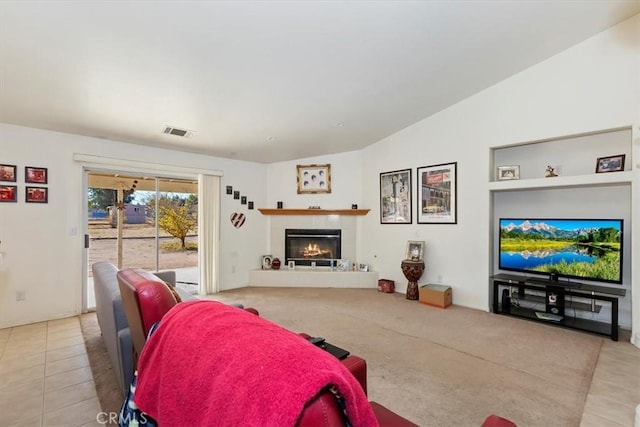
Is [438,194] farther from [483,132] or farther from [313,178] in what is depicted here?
[313,178]

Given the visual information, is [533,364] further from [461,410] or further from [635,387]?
[461,410]

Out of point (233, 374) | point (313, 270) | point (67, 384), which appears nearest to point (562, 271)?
point (313, 270)

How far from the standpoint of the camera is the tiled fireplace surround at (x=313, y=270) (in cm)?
561

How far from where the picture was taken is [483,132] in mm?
4230

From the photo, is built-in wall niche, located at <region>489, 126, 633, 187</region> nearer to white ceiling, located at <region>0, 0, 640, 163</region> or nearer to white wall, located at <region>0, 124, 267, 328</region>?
white ceiling, located at <region>0, 0, 640, 163</region>

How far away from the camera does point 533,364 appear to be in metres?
2.68

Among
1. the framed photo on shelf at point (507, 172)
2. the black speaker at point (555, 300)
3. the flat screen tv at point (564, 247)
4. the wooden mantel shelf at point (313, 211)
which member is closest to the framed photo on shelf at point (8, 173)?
the wooden mantel shelf at point (313, 211)

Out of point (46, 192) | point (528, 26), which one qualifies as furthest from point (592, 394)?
point (46, 192)

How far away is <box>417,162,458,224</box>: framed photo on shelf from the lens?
180 inches

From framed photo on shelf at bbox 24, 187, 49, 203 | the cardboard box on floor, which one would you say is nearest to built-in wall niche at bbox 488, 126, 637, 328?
the cardboard box on floor

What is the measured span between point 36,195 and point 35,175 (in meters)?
0.25

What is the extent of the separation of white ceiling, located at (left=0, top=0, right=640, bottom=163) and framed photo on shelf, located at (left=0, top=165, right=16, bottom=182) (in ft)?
1.86

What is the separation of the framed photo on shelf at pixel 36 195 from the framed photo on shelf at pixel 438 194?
5235mm

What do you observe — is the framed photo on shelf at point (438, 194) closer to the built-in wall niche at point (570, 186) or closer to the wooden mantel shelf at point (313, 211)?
the built-in wall niche at point (570, 186)
